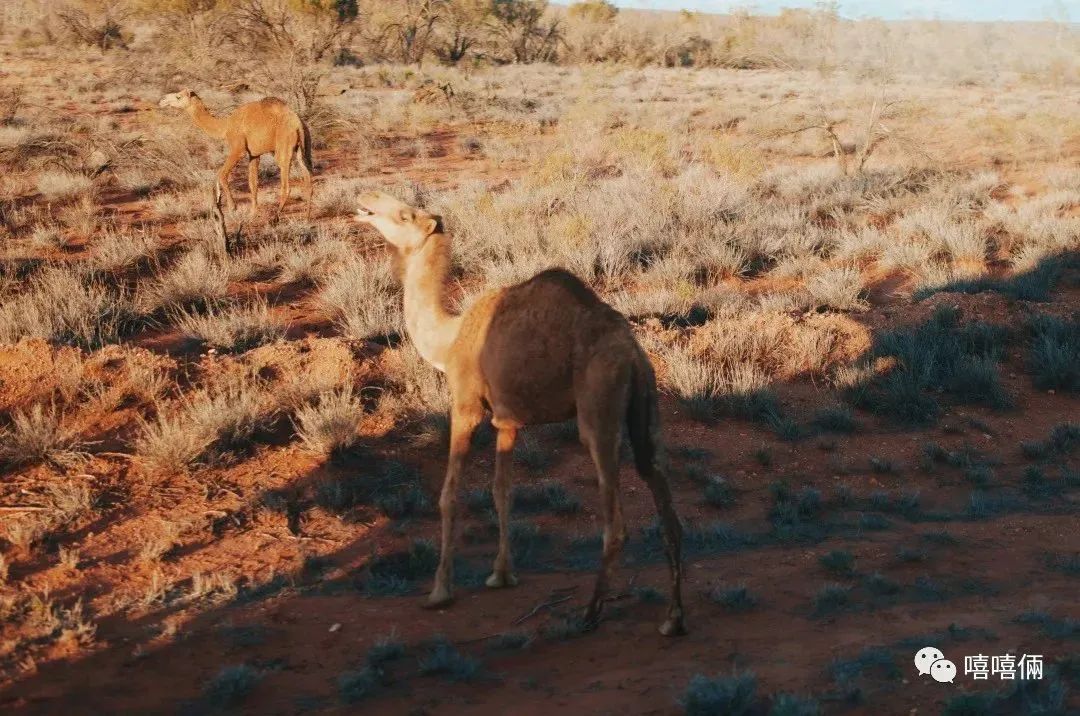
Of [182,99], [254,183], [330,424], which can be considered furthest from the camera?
[182,99]

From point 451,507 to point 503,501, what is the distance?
376 mm

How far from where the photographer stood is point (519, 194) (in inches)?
680

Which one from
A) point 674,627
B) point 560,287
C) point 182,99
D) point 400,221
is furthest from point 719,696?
point 182,99

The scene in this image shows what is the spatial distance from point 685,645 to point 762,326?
254 inches

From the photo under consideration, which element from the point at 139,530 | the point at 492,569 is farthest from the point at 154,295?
the point at 492,569

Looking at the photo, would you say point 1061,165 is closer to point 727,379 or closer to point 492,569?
point 727,379

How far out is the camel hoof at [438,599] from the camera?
19.0ft

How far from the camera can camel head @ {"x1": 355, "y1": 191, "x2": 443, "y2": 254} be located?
20.6 feet

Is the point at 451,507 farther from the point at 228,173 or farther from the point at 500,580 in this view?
the point at 228,173

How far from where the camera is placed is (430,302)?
6137mm

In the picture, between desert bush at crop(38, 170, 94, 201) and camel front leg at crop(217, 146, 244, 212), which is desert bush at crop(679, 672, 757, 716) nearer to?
camel front leg at crop(217, 146, 244, 212)

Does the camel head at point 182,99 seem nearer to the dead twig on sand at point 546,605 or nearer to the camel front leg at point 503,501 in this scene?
the camel front leg at point 503,501

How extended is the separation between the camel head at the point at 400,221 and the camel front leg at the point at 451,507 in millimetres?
1302

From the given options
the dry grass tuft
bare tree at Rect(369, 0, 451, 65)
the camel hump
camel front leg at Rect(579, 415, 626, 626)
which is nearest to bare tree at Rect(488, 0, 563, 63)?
bare tree at Rect(369, 0, 451, 65)
